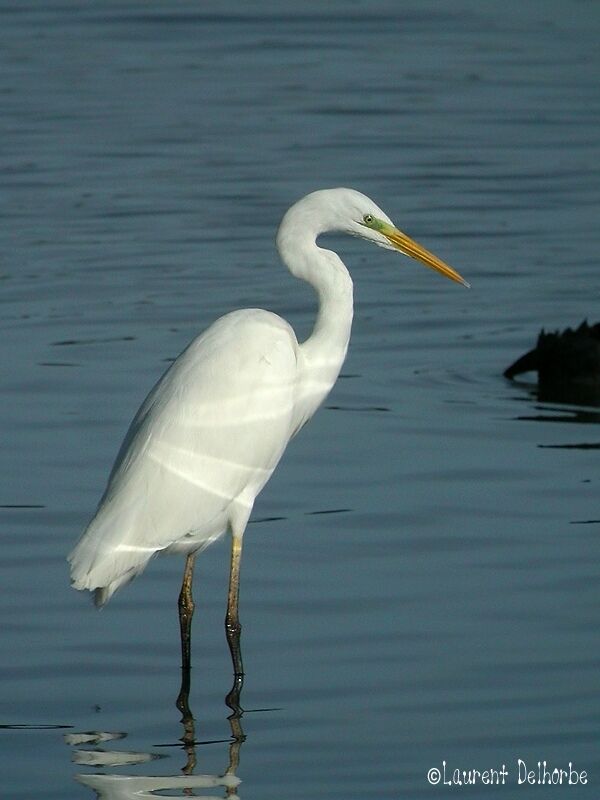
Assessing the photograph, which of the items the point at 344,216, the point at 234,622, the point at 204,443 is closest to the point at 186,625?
the point at 234,622

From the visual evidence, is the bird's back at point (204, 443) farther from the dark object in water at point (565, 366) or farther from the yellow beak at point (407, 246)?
the dark object in water at point (565, 366)

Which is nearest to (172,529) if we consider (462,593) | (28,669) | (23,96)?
(28,669)

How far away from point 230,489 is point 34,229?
7402 mm

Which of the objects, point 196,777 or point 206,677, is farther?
point 206,677

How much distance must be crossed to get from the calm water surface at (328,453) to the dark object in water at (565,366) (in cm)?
15

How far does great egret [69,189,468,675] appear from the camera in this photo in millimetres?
6176

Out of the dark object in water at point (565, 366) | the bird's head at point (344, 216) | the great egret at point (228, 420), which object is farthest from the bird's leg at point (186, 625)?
the dark object in water at point (565, 366)

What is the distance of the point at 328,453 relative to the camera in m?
8.38

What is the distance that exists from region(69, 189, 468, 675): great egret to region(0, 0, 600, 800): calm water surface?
36 centimetres

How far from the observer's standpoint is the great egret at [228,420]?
20.3 feet

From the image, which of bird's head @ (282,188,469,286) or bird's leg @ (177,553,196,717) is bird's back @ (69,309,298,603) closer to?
bird's leg @ (177,553,196,717)

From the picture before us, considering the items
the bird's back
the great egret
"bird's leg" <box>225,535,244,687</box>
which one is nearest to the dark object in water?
the great egret

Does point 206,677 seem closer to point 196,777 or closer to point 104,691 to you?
point 104,691

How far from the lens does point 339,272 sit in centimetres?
654
